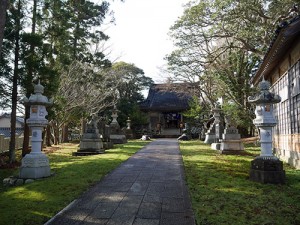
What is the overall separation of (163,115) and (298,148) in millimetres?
30451

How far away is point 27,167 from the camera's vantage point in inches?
322

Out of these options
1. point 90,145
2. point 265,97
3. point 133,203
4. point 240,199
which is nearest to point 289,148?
point 265,97

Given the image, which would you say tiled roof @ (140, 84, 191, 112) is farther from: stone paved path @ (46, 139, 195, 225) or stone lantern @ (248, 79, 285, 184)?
stone paved path @ (46, 139, 195, 225)

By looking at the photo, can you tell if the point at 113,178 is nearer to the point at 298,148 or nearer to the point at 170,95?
the point at 298,148

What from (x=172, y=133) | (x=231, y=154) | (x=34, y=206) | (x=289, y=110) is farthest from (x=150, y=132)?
(x=34, y=206)

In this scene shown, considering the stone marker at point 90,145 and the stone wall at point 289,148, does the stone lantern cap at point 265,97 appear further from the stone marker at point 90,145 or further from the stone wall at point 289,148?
the stone marker at point 90,145

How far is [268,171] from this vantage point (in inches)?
288

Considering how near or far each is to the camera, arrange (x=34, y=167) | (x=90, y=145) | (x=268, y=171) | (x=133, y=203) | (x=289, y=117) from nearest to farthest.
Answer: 1. (x=133, y=203)
2. (x=268, y=171)
3. (x=34, y=167)
4. (x=289, y=117)
5. (x=90, y=145)

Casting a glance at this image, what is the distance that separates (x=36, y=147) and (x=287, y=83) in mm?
10227

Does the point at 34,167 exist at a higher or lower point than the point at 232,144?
lower

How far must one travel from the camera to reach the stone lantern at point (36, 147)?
8164mm

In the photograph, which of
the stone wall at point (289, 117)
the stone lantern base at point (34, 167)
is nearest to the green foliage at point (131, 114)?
the stone wall at point (289, 117)

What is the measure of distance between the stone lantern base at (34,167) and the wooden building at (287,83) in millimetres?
8569

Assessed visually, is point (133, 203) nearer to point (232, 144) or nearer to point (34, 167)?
point (34, 167)
